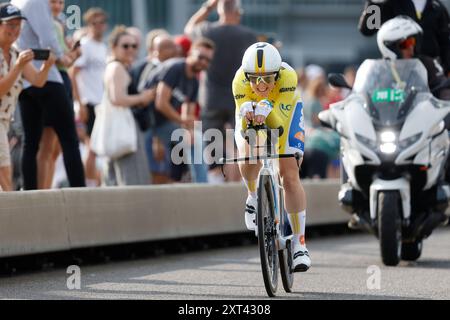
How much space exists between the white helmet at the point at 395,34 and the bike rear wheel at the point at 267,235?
3451mm

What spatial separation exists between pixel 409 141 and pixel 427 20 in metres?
2.17

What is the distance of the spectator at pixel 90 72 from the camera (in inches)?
671

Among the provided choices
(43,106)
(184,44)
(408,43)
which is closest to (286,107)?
(408,43)

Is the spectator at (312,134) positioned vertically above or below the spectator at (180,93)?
below

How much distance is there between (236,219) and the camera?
53.4 ft

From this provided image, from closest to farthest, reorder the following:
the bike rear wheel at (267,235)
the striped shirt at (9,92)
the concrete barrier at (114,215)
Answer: the bike rear wheel at (267,235)
the concrete barrier at (114,215)
the striped shirt at (9,92)

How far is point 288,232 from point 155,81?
20.7 feet

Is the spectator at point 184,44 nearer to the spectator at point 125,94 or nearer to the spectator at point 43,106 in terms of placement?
the spectator at point 125,94

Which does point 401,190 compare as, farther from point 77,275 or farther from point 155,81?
point 155,81

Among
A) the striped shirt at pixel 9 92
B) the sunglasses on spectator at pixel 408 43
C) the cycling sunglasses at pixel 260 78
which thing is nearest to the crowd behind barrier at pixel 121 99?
the striped shirt at pixel 9 92

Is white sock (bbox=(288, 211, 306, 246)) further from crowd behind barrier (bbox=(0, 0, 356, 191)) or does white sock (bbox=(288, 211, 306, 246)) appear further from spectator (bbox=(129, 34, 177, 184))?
spectator (bbox=(129, 34, 177, 184))

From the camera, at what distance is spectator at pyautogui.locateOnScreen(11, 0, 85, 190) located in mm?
13305

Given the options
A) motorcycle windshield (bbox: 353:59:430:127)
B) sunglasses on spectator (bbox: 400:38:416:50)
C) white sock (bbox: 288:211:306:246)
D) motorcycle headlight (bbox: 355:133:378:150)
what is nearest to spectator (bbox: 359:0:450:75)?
sunglasses on spectator (bbox: 400:38:416:50)

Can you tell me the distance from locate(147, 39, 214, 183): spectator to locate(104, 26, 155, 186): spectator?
0.88 meters
